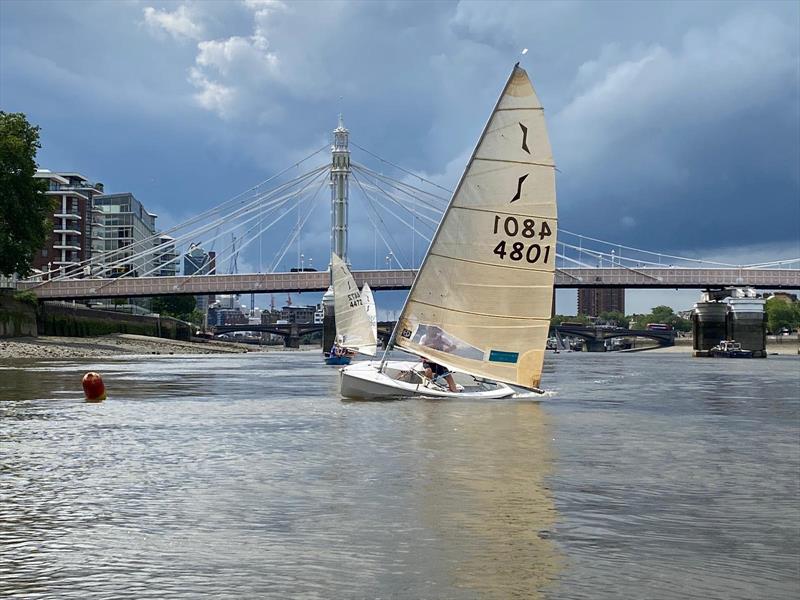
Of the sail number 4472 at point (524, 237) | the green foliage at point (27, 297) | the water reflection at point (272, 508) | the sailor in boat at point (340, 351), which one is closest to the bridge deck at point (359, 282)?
the green foliage at point (27, 297)

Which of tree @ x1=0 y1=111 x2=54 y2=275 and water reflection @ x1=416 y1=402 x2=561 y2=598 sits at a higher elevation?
tree @ x1=0 y1=111 x2=54 y2=275

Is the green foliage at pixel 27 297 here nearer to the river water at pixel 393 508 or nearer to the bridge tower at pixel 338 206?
the bridge tower at pixel 338 206

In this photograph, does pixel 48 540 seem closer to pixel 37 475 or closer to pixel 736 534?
pixel 37 475

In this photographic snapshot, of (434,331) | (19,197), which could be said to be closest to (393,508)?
(434,331)

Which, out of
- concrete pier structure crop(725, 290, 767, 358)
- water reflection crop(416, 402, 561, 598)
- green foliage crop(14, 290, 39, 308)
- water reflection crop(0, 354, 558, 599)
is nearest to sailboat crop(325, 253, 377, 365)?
water reflection crop(0, 354, 558, 599)

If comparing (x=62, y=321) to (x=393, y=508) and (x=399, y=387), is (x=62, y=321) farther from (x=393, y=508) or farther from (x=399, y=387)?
(x=393, y=508)

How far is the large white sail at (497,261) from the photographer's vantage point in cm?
2805

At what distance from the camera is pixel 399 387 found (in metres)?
31.6

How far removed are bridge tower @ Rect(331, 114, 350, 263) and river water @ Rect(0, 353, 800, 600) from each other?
105591mm

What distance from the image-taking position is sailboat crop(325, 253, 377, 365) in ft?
217

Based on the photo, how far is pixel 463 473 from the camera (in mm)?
15555

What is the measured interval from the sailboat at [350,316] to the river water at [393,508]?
41.1 m

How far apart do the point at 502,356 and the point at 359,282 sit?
4060 inches

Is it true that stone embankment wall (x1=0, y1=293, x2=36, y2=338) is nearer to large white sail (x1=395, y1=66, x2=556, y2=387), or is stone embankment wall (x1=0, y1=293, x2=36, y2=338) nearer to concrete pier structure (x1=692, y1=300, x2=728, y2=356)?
large white sail (x1=395, y1=66, x2=556, y2=387)
